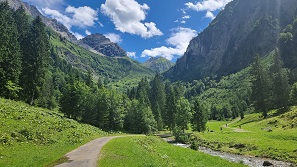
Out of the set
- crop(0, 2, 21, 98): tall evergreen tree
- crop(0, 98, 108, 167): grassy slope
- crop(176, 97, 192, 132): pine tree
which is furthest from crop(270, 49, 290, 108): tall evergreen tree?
crop(0, 2, 21, 98): tall evergreen tree

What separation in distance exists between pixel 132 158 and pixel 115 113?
210 feet

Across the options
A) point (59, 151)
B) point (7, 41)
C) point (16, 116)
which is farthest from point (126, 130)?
point (59, 151)

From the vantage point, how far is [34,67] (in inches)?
2719

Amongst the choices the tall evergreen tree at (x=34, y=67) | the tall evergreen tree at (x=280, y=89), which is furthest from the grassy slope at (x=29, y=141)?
the tall evergreen tree at (x=280, y=89)

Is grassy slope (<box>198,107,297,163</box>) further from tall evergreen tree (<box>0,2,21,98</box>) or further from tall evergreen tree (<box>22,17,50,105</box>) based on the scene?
tall evergreen tree (<box>0,2,21,98</box>)

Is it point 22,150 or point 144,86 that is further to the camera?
point 144,86

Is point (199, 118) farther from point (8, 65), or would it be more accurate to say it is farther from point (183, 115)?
point (8, 65)

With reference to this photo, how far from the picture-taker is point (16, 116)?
37969 mm

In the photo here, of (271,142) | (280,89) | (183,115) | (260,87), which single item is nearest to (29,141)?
(271,142)

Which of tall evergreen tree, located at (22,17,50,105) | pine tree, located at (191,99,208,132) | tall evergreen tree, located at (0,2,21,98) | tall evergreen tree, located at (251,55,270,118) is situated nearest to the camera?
tall evergreen tree, located at (0,2,21,98)

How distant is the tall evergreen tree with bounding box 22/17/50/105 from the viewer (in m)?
68.1

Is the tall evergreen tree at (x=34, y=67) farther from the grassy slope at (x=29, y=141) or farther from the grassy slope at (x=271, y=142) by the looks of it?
the grassy slope at (x=271, y=142)

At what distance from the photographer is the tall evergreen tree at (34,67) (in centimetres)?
6806

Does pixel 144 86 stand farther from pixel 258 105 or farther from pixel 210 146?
pixel 210 146
